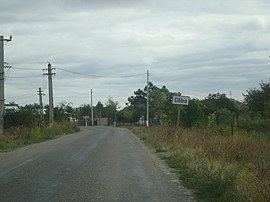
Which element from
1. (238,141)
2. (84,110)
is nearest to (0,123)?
(238,141)

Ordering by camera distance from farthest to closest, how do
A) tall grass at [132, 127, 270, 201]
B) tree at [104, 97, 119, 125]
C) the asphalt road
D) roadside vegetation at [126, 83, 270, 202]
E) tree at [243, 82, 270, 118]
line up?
tree at [104, 97, 119, 125] < tree at [243, 82, 270, 118] < the asphalt road < roadside vegetation at [126, 83, 270, 202] < tall grass at [132, 127, 270, 201]

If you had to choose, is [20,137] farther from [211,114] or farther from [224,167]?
[224,167]

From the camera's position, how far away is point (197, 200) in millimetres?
11180

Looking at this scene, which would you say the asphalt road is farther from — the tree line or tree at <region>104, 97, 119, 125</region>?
tree at <region>104, 97, 119, 125</region>

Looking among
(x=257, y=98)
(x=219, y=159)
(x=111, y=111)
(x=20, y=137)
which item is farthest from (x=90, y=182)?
(x=111, y=111)

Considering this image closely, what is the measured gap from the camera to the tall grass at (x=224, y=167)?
1071 cm

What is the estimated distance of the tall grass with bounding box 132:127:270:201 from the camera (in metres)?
10.7

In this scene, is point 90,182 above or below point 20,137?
below

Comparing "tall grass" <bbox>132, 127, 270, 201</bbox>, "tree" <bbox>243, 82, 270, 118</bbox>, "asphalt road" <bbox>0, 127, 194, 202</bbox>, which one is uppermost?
"tree" <bbox>243, 82, 270, 118</bbox>

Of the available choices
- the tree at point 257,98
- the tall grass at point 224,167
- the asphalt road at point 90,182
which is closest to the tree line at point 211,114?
the tree at point 257,98

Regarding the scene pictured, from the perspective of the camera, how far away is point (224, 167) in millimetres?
15273

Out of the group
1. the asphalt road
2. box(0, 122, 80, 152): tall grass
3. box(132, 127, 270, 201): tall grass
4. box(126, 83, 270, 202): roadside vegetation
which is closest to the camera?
box(132, 127, 270, 201): tall grass

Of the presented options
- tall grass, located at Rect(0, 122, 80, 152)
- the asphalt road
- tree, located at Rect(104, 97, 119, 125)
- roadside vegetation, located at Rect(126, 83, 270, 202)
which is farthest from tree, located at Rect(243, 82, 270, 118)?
tree, located at Rect(104, 97, 119, 125)

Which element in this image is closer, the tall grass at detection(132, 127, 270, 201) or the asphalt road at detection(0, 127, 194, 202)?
the tall grass at detection(132, 127, 270, 201)
